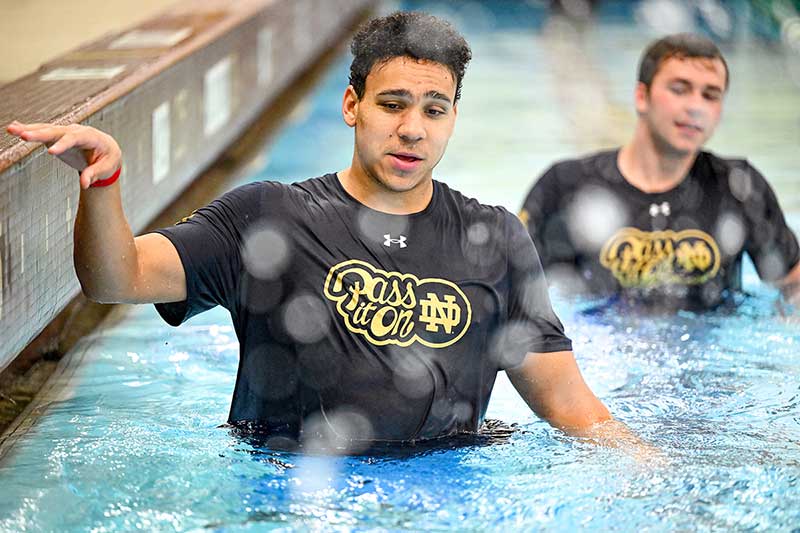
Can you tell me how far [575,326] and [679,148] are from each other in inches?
27.5

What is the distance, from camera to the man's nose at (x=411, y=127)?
260cm

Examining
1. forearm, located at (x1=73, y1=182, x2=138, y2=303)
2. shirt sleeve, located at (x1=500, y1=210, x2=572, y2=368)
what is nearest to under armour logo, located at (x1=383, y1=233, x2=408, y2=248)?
shirt sleeve, located at (x1=500, y1=210, x2=572, y2=368)

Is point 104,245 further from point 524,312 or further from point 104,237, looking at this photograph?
point 524,312

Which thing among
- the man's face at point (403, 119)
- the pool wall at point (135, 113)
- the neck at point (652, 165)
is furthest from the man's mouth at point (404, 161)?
the neck at point (652, 165)

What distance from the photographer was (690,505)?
260cm

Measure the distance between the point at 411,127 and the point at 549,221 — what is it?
6.44 feet

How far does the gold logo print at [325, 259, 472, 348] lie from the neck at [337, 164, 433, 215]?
130mm

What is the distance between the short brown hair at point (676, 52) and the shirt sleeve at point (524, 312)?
1.94m

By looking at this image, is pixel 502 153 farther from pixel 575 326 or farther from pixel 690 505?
pixel 690 505

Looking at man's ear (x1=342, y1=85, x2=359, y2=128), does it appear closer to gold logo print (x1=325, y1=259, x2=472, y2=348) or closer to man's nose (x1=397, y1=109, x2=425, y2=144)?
man's nose (x1=397, y1=109, x2=425, y2=144)

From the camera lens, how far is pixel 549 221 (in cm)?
450

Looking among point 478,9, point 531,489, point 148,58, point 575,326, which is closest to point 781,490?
point 531,489

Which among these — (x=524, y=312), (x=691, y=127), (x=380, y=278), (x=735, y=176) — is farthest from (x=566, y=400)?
(x=735, y=176)

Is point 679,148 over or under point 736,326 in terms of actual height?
over
